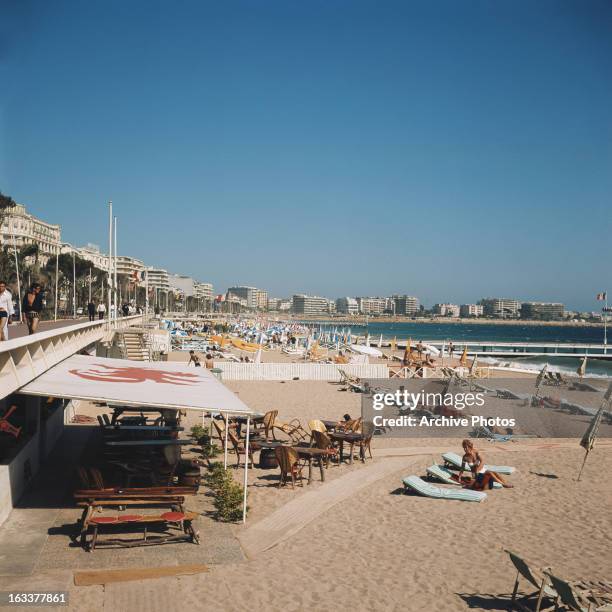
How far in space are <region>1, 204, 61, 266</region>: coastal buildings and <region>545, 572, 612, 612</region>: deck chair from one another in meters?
96.3

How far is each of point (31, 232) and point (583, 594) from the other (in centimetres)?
12011

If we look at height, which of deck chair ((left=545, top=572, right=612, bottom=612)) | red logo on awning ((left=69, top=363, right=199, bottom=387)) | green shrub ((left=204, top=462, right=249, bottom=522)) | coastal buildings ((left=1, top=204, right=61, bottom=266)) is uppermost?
coastal buildings ((left=1, top=204, right=61, bottom=266))

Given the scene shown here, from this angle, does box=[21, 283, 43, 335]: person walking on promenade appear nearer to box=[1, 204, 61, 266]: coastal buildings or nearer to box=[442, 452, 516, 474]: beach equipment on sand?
box=[442, 452, 516, 474]: beach equipment on sand

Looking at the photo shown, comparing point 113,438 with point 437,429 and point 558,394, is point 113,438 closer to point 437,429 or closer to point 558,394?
point 437,429

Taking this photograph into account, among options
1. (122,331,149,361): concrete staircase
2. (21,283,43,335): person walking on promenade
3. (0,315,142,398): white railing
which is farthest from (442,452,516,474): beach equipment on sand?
(122,331,149,361): concrete staircase

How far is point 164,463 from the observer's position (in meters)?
10.1

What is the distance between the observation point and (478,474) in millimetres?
10953

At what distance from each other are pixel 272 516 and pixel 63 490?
11.2 ft

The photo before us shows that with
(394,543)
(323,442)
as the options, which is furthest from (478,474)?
(394,543)

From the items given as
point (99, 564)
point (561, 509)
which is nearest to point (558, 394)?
point (561, 509)

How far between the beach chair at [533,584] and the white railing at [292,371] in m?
20.8

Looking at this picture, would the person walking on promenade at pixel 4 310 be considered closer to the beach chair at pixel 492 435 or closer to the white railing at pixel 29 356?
the white railing at pixel 29 356

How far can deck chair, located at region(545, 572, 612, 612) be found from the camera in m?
5.58

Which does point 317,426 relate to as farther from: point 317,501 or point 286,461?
point 317,501
